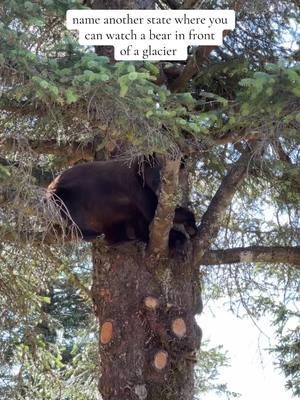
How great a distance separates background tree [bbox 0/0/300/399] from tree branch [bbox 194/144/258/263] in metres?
0.01

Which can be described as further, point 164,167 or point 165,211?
point 165,211

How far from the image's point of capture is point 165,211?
5262mm

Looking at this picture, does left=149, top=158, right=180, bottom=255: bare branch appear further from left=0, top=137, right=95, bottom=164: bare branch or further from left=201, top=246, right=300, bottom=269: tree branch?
left=0, top=137, right=95, bottom=164: bare branch

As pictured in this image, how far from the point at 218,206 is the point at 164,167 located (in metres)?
1.29

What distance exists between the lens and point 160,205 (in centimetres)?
524

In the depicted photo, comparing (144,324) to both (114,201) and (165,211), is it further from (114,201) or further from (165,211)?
(114,201)

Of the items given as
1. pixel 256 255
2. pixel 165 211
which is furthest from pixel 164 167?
pixel 256 255

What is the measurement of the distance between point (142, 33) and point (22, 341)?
3.97 metres

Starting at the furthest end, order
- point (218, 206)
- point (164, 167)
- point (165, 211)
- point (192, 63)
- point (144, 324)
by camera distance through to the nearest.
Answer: point (218, 206), point (192, 63), point (144, 324), point (165, 211), point (164, 167)

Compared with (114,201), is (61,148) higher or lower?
higher

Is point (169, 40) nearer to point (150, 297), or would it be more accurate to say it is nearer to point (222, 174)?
point (150, 297)

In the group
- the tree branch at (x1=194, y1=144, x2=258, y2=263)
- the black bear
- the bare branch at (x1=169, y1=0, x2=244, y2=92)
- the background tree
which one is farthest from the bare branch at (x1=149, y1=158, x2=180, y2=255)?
the bare branch at (x1=169, y1=0, x2=244, y2=92)

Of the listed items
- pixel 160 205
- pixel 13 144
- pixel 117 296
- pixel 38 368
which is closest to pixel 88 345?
pixel 38 368

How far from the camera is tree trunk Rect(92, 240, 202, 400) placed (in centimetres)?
546
